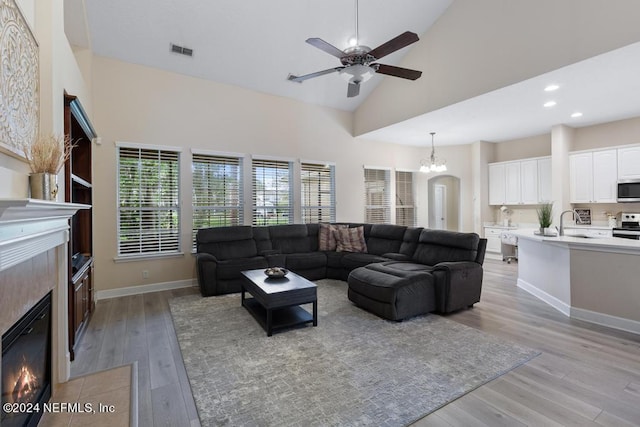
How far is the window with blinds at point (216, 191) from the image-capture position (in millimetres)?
5172

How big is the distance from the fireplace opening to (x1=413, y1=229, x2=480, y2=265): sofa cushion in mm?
4322

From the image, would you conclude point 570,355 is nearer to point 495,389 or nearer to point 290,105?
point 495,389

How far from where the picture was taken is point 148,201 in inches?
187

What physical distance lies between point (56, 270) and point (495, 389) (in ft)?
11.4

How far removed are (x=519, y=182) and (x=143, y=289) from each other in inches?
324

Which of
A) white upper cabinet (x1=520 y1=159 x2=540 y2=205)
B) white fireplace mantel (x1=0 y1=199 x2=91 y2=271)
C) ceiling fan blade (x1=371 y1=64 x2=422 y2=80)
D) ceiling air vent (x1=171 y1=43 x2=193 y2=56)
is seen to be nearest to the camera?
white fireplace mantel (x1=0 y1=199 x2=91 y2=271)

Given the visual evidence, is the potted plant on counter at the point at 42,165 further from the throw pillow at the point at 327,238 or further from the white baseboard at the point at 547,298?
the white baseboard at the point at 547,298

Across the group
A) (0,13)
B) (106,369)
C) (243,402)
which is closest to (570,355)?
(243,402)

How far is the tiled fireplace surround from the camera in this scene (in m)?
1.24

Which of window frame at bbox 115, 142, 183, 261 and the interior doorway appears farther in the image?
the interior doorway

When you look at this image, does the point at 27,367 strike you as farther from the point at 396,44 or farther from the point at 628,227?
the point at 628,227

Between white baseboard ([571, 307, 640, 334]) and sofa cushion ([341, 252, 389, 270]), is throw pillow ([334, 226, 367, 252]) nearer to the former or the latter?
sofa cushion ([341, 252, 389, 270])

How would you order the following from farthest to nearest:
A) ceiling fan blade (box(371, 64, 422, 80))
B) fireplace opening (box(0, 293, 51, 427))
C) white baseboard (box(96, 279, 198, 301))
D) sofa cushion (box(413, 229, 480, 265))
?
white baseboard (box(96, 279, 198, 301))
sofa cushion (box(413, 229, 480, 265))
ceiling fan blade (box(371, 64, 422, 80))
fireplace opening (box(0, 293, 51, 427))

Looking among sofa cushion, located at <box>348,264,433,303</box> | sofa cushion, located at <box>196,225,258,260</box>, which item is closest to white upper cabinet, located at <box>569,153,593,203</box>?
sofa cushion, located at <box>348,264,433,303</box>
